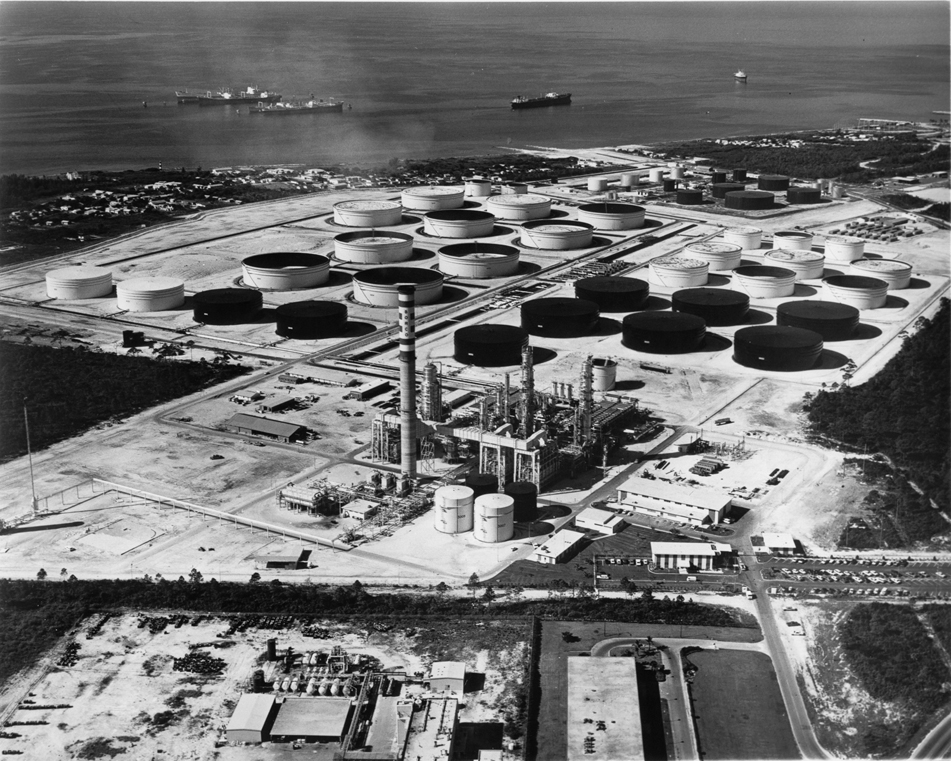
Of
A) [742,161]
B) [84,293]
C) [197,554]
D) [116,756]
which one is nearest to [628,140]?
[742,161]

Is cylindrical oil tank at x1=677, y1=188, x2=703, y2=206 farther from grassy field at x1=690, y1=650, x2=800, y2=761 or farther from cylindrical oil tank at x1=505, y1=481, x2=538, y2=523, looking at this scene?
grassy field at x1=690, y1=650, x2=800, y2=761

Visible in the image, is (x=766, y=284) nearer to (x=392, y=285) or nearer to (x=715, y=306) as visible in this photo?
(x=715, y=306)

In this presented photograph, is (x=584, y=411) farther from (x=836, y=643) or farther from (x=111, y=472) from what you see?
(x=111, y=472)

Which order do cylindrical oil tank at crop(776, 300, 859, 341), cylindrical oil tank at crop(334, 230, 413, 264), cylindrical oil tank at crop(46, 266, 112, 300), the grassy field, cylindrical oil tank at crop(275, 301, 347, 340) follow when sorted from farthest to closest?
1. cylindrical oil tank at crop(334, 230, 413, 264)
2. cylindrical oil tank at crop(46, 266, 112, 300)
3. cylindrical oil tank at crop(275, 301, 347, 340)
4. cylindrical oil tank at crop(776, 300, 859, 341)
5. the grassy field

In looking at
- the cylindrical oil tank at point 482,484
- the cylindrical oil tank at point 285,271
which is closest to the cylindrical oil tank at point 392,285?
the cylindrical oil tank at point 285,271

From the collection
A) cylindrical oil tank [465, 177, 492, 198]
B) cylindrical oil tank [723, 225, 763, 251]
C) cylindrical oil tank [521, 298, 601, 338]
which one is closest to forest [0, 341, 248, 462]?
cylindrical oil tank [521, 298, 601, 338]

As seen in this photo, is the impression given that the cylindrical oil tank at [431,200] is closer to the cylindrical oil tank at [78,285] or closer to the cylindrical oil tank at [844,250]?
the cylindrical oil tank at [78,285]
